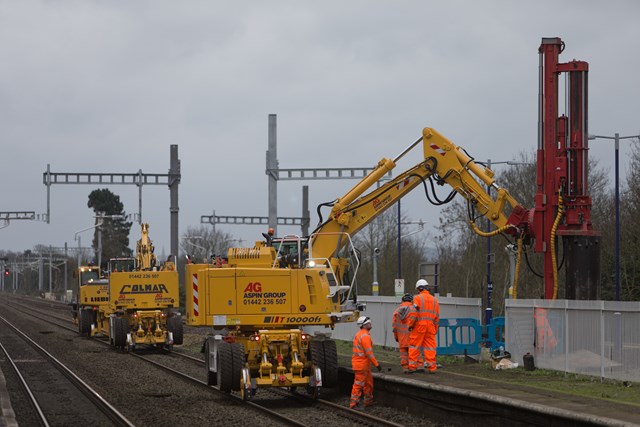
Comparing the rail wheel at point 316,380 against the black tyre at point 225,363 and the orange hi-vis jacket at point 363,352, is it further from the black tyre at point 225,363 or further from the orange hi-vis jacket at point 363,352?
the black tyre at point 225,363

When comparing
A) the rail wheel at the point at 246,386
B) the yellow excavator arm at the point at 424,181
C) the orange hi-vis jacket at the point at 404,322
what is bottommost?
the rail wheel at the point at 246,386

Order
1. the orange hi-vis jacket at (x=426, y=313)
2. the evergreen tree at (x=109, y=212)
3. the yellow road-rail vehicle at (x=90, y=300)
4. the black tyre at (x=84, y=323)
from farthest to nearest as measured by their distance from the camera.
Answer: the evergreen tree at (x=109, y=212) → the black tyre at (x=84, y=323) → the yellow road-rail vehicle at (x=90, y=300) → the orange hi-vis jacket at (x=426, y=313)

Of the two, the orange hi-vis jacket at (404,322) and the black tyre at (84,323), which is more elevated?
the orange hi-vis jacket at (404,322)

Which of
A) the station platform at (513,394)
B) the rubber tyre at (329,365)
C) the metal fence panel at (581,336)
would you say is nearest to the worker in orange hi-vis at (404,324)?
the station platform at (513,394)

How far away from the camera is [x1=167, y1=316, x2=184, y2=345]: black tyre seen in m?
34.8

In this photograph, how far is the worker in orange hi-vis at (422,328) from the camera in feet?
66.9

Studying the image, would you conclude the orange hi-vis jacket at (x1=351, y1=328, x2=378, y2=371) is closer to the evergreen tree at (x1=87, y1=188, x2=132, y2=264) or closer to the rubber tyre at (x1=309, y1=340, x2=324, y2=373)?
the rubber tyre at (x1=309, y1=340, x2=324, y2=373)

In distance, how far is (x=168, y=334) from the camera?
1364 inches

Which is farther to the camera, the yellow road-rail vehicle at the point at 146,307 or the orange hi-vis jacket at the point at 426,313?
the yellow road-rail vehicle at the point at 146,307

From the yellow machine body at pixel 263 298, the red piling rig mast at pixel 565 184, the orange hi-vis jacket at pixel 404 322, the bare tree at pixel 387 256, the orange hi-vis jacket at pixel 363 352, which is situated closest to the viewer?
the orange hi-vis jacket at pixel 363 352

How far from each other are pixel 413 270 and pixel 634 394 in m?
44.5

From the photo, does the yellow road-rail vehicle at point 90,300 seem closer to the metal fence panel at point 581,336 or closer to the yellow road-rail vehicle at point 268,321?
the metal fence panel at point 581,336

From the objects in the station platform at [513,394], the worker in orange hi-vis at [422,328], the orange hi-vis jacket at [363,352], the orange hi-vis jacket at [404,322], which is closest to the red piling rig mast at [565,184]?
the station platform at [513,394]

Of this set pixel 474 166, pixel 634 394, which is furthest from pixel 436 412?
pixel 474 166
